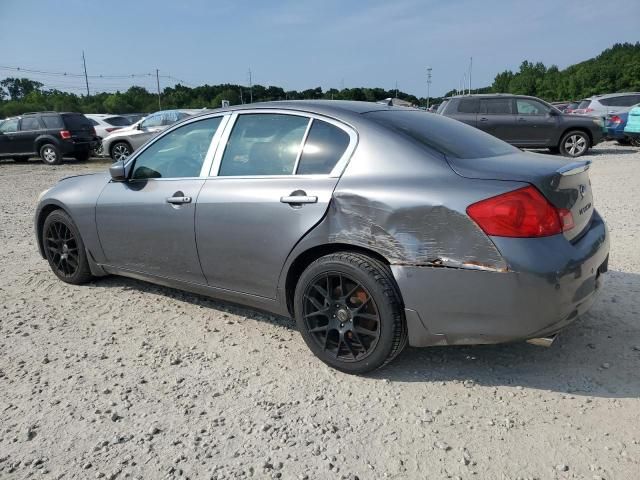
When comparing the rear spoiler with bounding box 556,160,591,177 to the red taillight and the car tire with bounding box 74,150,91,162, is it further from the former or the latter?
the car tire with bounding box 74,150,91,162

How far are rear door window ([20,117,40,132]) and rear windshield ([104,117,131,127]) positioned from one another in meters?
2.95

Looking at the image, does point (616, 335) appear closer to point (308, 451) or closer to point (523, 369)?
point (523, 369)

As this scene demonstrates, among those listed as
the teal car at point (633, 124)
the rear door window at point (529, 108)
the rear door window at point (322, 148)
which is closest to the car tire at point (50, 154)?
the rear door window at point (529, 108)

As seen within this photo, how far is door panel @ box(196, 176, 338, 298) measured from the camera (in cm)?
312

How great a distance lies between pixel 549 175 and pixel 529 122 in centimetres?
1317

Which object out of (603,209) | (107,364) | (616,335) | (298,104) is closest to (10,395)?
(107,364)

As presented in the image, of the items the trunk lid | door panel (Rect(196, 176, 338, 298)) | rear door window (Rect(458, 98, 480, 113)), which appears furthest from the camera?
rear door window (Rect(458, 98, 480, 113))

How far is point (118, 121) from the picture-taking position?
20.5 meters

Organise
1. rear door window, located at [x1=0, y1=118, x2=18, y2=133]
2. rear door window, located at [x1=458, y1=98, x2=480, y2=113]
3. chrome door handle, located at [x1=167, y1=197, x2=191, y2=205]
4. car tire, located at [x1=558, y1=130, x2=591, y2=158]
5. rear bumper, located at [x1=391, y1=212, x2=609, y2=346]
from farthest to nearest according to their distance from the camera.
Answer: rear door window, located at [x1=0, y1=118, x2=18, y2=133] < rear door window, located at [x1=458, y1=98, x2=480, y2=113] < car tire, located at [x1=558, y1=130, x2=591, y2=158] < chrome door handle, located at [x1=167, y1=197, x2=191, y2=205] < rear bumper, located at [x1=391, y1=212, x2=609, y2=346]

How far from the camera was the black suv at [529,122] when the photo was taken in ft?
48.2

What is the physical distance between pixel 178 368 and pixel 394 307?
4.56 ft

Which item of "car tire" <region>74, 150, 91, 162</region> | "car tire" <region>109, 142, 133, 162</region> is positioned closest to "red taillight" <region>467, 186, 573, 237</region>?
"car tire" <region>109, 142, 133, 162</region>

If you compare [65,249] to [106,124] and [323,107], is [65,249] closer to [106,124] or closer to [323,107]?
[323,107]

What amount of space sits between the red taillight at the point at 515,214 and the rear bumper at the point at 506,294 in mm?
45
